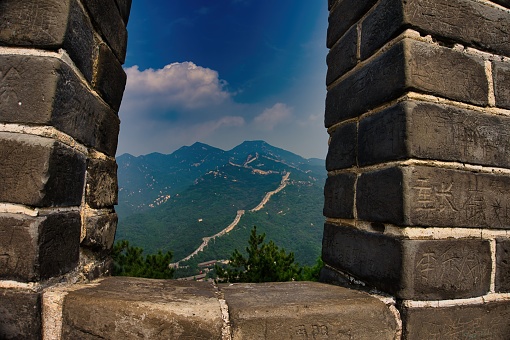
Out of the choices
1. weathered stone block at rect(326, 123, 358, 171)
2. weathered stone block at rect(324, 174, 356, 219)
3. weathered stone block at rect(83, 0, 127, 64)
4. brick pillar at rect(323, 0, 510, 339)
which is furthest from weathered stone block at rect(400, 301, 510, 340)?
weathered stone block at rect(83, 0, 127, 64)

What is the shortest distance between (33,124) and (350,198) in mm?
1326

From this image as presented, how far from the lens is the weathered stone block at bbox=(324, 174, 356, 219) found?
4.96 ft

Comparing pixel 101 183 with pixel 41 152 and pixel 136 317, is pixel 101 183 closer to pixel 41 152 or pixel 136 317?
pixel 41 152

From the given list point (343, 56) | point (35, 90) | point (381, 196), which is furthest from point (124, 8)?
point (381, 196)

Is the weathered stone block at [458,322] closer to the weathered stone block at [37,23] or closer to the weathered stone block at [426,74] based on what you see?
the weathered stone block at [426,74]

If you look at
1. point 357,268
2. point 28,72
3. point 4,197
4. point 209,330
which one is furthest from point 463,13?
point 4,197

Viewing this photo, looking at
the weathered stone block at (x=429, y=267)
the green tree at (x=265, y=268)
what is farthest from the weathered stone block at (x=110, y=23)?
the green tree at (x=265, y=268)

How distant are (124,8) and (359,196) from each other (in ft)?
5.46

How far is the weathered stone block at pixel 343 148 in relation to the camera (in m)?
1.53

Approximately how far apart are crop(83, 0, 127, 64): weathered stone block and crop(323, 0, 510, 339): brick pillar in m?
1.26

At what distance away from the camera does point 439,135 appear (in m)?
1.20

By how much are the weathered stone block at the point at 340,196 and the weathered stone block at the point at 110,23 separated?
138cm

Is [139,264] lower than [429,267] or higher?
lower

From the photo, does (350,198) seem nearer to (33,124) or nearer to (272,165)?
(33,124)
